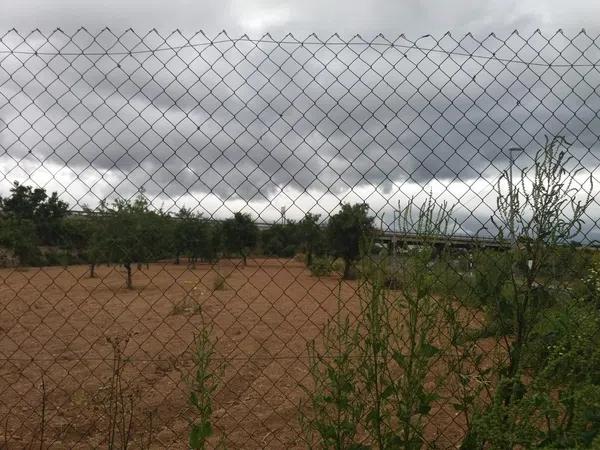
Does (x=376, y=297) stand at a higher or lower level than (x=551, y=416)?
higher

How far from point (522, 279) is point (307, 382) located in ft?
15.5

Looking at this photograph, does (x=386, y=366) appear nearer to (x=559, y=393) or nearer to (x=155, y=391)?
(x=559, y=393)

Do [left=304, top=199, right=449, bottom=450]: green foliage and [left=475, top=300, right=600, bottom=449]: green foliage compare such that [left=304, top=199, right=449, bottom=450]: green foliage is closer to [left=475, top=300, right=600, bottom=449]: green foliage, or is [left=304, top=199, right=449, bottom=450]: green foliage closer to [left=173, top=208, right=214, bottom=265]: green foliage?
[left=475, top=300, right=600, bottom=449]: green foliage

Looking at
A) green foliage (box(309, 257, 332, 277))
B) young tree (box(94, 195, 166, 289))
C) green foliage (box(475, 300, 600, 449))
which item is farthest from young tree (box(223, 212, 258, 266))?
young tree (box(94, 195, 166, 289))

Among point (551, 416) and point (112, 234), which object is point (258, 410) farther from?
point (112, 234)

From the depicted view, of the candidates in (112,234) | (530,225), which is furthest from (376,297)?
(112,234)

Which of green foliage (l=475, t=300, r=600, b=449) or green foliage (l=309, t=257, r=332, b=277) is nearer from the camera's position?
green foliage (l=475, t=300, r=600, b=449)

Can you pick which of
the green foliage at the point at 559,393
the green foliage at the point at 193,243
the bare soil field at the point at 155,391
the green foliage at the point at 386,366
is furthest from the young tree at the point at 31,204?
the green foliage at the point at 193,243

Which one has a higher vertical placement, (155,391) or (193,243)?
(193,243)

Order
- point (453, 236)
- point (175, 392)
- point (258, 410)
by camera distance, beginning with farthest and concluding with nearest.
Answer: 1. point (175, 392)
2. point (258, 410)
3. point (453, 236)

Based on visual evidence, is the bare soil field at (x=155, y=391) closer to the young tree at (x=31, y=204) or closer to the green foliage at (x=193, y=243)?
the young tree at (x=31, y=204)

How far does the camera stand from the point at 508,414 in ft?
7.07

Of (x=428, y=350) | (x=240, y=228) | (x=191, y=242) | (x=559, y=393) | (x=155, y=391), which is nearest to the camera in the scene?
(x=428, y=350)

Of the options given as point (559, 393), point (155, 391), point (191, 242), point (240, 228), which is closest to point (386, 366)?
point (559, 393)
